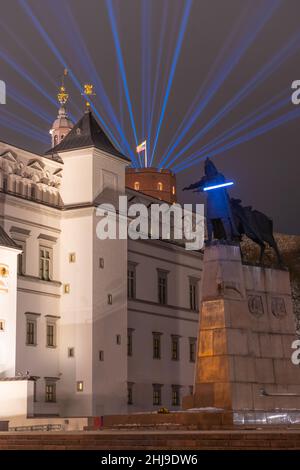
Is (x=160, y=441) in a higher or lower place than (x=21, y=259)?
lower

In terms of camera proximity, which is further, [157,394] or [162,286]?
[162,286]

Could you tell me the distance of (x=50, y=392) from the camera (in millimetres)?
44500

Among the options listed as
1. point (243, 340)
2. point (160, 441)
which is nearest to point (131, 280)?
point (243, 340)

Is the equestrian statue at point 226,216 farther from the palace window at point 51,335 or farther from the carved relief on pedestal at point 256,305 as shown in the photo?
the palace window at point 51,335

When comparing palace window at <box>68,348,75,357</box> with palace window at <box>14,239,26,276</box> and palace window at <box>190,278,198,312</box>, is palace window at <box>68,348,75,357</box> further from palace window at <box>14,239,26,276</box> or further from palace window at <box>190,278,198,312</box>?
palace window at <box>190,278,198,312</box>

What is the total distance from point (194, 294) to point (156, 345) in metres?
5.68

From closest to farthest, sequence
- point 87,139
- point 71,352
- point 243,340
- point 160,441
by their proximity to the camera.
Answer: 1. point 160,441
2. point 243,340
3. point 71,352
4. point 87,139

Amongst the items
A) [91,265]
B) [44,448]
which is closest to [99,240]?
[91,265]

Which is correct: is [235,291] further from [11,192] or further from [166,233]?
[166,233]

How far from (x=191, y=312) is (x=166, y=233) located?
4.98 m

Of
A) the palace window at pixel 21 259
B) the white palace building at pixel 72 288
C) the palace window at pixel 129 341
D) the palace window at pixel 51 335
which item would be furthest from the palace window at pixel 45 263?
the palace window at pixel 129 341

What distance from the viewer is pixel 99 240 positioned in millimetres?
46500

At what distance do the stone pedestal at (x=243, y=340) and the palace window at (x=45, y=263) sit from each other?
1799 centimetres

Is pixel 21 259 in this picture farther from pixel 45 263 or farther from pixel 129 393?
pixel 129 393
